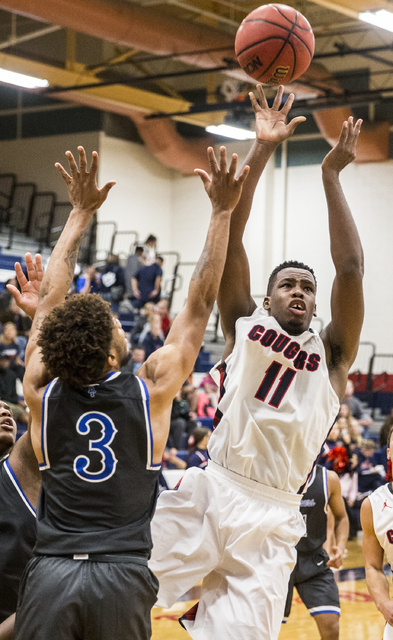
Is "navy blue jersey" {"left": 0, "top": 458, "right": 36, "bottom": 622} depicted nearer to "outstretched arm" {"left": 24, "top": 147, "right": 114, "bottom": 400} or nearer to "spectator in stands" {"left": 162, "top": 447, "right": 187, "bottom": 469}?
"outstretched arm" {"left": 24, "top": 147, "right": 114, "bottom": 400}

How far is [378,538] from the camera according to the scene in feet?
13.5

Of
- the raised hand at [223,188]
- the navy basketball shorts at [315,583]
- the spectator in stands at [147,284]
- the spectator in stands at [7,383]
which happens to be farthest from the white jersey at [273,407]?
the spectator in stands at [147,284]

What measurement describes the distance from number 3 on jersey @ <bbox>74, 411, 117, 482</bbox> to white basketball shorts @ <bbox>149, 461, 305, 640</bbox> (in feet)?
2.50

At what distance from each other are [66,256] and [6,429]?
2.83ft

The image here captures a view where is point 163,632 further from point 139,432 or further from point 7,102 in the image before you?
point 7,102

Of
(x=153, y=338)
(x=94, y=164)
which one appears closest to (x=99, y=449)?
(x=94, y=164)

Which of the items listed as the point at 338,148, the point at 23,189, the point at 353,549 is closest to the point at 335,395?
the point at 338,148

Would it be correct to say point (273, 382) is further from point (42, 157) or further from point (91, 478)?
point (42, 157)

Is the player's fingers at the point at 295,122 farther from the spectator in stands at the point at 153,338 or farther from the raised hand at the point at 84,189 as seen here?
the spectator in stands at the point at 153,338

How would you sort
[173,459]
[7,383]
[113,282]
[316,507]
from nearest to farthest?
[316,507]
[173,459]
[7,383]
[113,282]

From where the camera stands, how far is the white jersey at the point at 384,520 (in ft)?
13.3

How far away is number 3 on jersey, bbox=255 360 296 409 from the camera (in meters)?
3.53

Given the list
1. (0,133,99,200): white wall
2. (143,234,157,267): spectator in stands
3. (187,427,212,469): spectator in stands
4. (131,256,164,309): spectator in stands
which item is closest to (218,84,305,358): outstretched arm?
(187,427,212,469): spectator in stands

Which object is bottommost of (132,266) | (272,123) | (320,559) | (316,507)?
(320,559)
